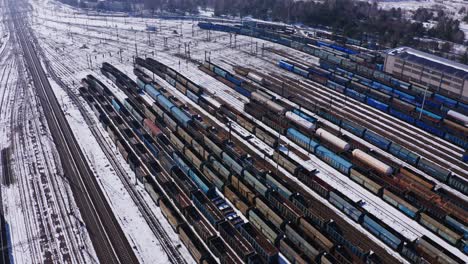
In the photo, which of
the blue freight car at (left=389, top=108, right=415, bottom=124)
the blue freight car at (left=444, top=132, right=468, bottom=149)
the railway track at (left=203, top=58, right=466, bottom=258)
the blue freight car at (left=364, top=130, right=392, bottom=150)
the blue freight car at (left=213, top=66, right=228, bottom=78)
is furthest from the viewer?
the blue freight car at (left=213, top=66, right=228, bottom=78)

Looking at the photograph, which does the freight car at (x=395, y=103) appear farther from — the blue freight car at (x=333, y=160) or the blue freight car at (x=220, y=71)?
the blue freight car at (x=220, y=71)

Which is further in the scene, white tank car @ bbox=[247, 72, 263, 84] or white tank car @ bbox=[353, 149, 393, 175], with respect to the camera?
white tank car @ bbox=[247, 72, 263, 84]

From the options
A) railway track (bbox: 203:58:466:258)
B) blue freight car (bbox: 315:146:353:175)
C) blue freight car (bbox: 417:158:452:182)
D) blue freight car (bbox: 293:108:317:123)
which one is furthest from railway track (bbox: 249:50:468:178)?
railway track (bbox: 203:58:466:258)

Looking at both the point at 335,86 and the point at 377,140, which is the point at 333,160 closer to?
the point at 377,140

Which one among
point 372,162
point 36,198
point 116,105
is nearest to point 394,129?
point 372,162

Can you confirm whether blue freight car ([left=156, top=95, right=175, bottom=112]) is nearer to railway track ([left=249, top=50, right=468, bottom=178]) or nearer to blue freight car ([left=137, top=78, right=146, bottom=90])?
blue freight car ([left=137, top=78, right=146, bottom=90])

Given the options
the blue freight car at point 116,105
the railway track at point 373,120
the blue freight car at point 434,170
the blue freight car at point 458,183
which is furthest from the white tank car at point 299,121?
the blue freight car at point 116,105
